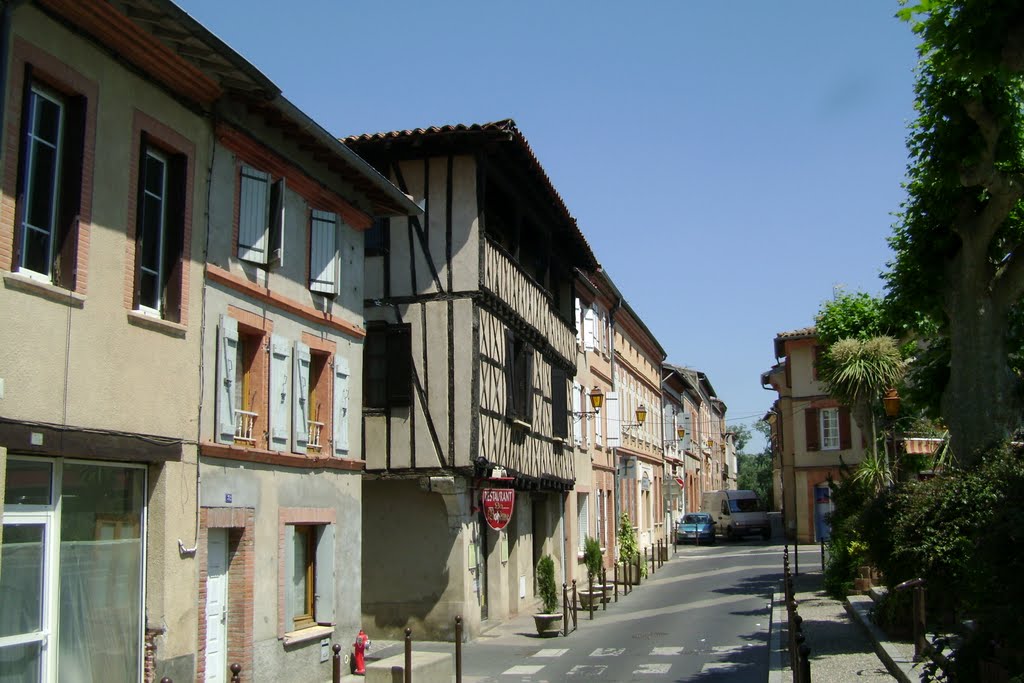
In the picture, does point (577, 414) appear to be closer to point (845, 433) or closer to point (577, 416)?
point (577, 416)

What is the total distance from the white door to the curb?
22.8 feet

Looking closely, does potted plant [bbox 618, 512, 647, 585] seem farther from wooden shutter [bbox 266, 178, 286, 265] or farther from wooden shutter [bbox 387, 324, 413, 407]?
wooden shutter [bbox 266, 178, 286, 265]

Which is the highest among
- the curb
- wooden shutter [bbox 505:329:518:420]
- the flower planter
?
wooden shutter [bbox 505:329:518:420]

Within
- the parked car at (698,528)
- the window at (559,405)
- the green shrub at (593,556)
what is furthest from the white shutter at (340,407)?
the parked car at (698,528)

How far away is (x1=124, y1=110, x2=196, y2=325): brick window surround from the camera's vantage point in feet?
30.3

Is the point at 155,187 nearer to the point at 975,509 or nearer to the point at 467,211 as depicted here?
the point at 467,211

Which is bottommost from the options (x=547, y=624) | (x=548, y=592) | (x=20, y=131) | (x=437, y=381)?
(x=547, y=624)

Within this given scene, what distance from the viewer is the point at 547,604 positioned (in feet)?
62.6

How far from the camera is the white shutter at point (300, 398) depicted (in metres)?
12.5

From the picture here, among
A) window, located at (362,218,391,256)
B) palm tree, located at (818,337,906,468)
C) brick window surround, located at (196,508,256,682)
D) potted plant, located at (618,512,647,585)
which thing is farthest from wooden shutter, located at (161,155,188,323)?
potted plant, located at (618,512,647,585)

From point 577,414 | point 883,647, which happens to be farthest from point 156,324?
point 577,414

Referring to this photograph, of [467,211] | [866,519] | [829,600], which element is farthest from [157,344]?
[829,600]

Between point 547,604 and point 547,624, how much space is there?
1.41 metres

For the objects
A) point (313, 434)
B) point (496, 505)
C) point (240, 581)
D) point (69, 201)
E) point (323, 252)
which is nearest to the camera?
point (69, 201)
